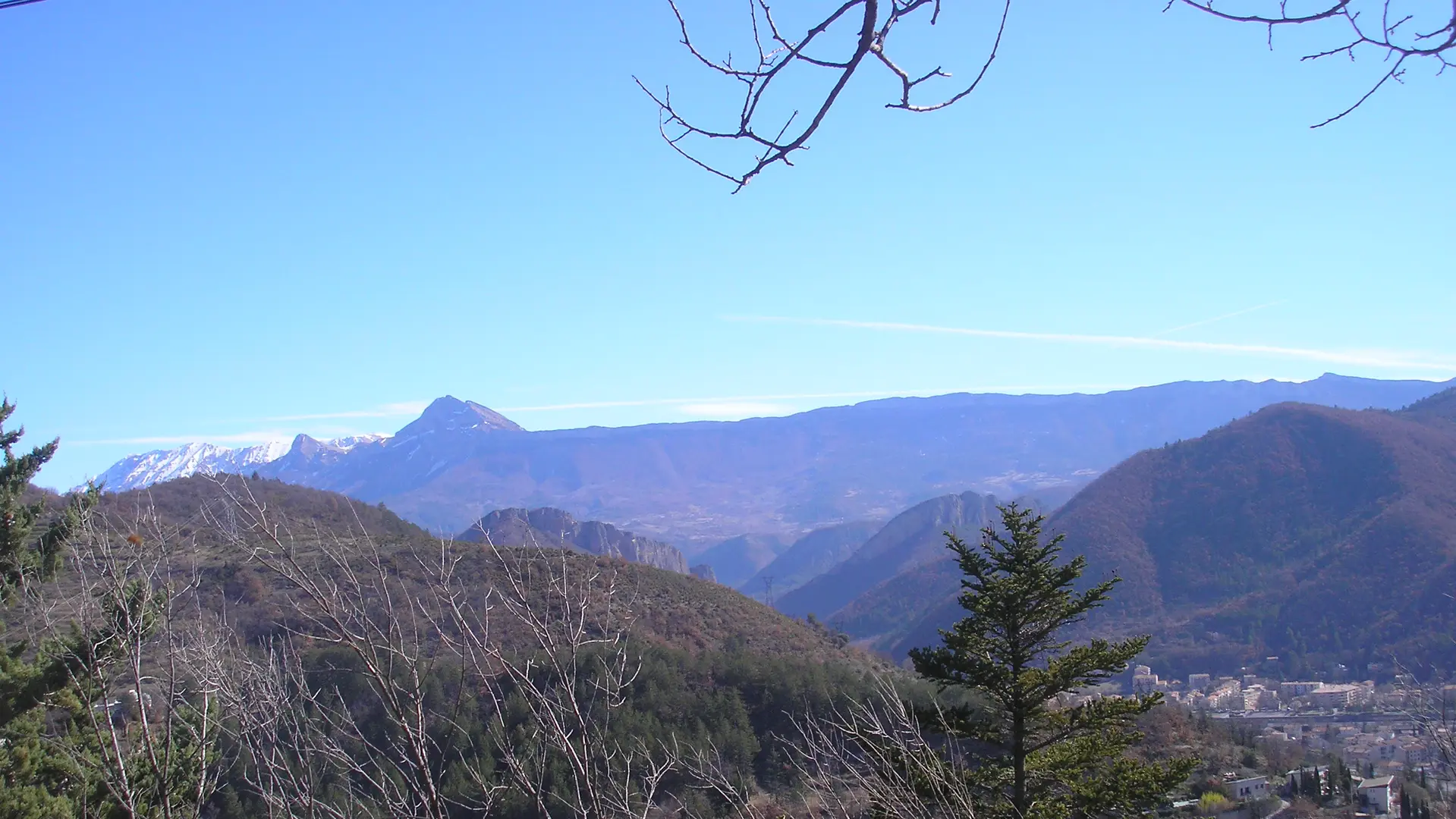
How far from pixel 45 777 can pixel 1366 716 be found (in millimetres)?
48879

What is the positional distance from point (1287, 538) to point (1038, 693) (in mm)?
78906

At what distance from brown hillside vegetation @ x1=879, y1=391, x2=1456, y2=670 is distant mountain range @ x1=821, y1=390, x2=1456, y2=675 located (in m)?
0.14

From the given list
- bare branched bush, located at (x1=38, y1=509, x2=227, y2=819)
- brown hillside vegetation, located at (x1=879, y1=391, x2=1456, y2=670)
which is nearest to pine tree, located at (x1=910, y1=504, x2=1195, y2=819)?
bare branched bush, located at (x1=38, y1=509, x2=227, y2=819)

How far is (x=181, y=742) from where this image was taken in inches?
308

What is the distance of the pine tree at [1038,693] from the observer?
9.58 m

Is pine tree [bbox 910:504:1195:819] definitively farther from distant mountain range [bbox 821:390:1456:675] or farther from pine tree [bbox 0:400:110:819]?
distant mountain range [bbox 821:390:1456:675]

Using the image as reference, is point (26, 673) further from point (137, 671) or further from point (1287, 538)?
point (1287, 538)

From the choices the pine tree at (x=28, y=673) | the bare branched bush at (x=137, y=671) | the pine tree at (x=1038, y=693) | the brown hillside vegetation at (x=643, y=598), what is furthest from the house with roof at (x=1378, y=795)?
the pine tree at (x=28, y=673)

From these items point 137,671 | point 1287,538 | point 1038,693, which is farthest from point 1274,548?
point 137,671

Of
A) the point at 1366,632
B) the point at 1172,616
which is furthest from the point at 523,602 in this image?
the point at 1172,616

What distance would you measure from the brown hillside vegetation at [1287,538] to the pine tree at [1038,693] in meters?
45.9

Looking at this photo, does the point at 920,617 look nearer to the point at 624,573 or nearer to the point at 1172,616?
the point at 1172,616

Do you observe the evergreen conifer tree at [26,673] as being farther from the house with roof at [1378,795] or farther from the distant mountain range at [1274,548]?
the distant mountain range at [1274,548]

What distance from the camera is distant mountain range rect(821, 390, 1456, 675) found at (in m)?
57.5
